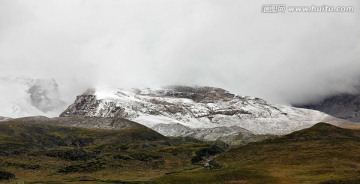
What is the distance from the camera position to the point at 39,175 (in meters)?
187

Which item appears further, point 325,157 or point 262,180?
point 325,157

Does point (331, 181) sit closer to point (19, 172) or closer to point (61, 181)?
point (61, 181)

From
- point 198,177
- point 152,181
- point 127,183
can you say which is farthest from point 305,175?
point 127,183

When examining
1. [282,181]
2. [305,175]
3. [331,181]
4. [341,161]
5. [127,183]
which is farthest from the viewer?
[341,161]

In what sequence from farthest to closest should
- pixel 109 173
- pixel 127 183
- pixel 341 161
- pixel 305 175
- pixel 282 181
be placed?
pixel 109 173
pixel 341 161
pixel 127 183
pixel 305 175
pixel 282 181

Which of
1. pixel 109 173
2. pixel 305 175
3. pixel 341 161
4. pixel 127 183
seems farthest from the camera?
pixel 109 173

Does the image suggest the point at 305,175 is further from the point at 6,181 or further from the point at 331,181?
the point at 6,181

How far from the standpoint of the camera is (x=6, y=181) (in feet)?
556

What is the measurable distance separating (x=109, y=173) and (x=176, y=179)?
4702cm

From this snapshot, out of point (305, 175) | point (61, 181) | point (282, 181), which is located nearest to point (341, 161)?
point (305, 175)

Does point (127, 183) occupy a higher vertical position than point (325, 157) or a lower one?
lower

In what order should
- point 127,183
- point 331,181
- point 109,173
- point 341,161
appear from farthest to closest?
point 109,173 → point 341,161 → point 127,183 → point 331,181

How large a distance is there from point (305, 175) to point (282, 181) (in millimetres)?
18598

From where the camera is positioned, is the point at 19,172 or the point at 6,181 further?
the point at 19,172
